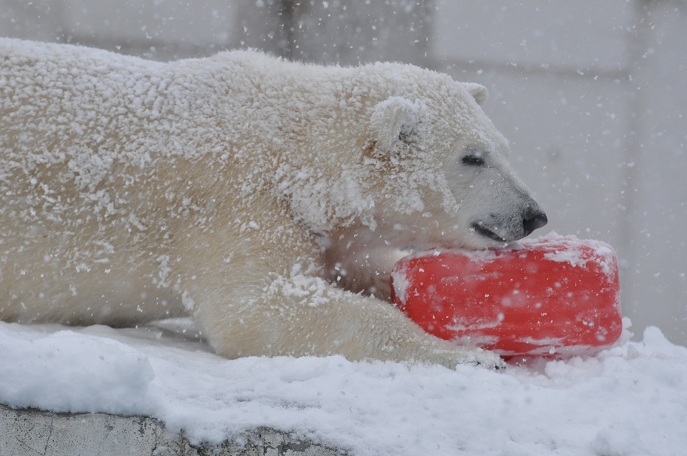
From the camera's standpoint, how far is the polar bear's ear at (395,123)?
2432 millimetres

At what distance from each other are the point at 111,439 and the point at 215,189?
1.00 m

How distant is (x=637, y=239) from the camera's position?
24.8 ft

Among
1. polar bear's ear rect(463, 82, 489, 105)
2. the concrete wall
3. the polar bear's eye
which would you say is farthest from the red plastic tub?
the concrete wall

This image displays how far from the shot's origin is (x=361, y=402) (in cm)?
172

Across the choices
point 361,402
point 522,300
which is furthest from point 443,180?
point 361,402

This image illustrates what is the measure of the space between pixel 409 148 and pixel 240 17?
5.22m

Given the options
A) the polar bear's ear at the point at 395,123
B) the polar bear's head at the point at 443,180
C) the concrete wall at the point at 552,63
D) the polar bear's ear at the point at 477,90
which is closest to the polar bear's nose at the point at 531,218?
the polar bear's head at the point at 443,180

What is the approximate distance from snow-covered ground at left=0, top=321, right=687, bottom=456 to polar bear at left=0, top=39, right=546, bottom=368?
1.61 feet

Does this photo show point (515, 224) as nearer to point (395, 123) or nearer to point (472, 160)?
point (472, 160)

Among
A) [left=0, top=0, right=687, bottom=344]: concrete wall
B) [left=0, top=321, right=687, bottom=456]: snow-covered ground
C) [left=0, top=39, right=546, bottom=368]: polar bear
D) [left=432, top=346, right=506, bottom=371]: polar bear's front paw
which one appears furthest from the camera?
[left=0, top=0, right=687, bottom=344]: concrete wall

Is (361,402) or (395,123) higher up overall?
(395,123)

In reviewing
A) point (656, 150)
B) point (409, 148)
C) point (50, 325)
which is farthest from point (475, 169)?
point (656, 150)

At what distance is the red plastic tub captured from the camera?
2.29m

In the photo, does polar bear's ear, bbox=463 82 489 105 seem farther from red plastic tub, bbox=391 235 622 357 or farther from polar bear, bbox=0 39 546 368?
red plastic tub, bbox=391 235 622 357
